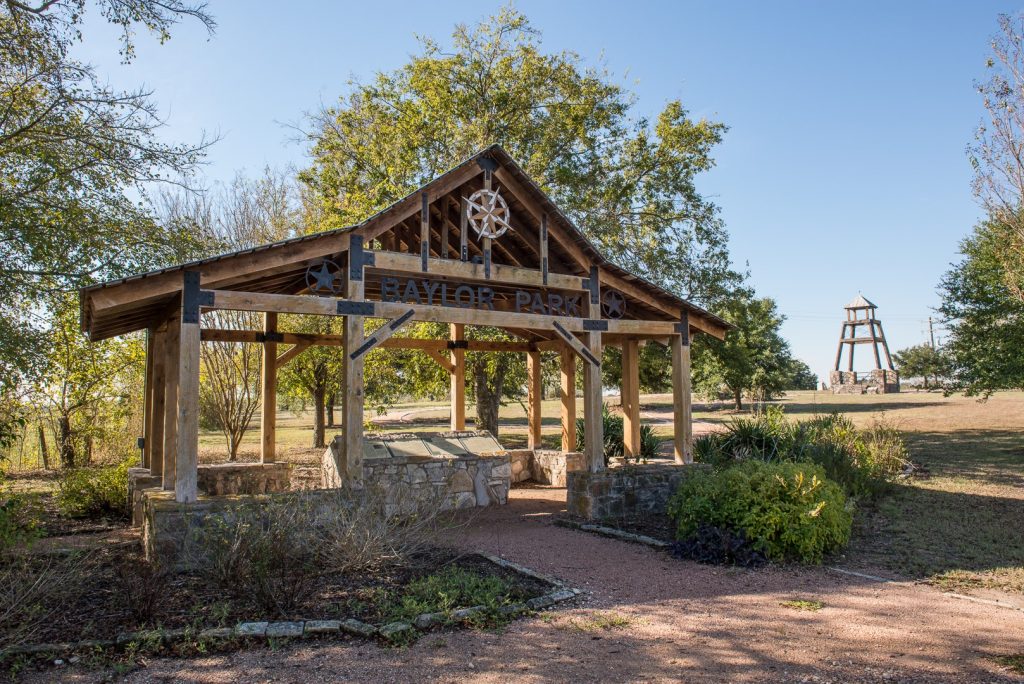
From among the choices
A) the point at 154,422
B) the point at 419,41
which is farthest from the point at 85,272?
the point at 419,41

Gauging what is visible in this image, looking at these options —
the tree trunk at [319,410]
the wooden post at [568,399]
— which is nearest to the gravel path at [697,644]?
the wooden post at [568,399]

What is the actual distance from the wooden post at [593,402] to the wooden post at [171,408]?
5.65 m

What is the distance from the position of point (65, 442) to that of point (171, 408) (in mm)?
9178

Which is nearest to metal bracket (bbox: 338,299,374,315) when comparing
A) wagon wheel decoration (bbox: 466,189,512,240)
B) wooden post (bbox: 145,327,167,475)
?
wagon wheel decoration (bbox: 466,189,512,240)

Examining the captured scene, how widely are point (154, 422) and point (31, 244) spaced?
3.55m

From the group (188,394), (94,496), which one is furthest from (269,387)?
(188,394)

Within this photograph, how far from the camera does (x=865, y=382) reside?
49.3 metres

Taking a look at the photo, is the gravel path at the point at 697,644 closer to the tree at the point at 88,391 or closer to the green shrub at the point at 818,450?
the green shrub at the point at 818,450

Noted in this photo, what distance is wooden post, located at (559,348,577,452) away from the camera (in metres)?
13.1

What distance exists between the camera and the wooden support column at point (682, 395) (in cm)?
1101

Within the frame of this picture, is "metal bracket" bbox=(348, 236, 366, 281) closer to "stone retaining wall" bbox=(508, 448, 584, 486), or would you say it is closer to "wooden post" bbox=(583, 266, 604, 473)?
"wooden post" bbox=(583, 266, 604, 473)

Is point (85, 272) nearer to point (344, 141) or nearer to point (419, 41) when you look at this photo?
point (344, 141)

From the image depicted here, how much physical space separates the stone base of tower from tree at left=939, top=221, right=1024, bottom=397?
98.4 ft

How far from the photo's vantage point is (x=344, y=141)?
65.1ft
